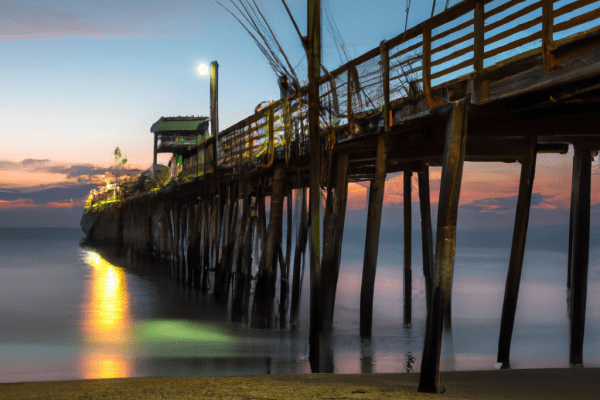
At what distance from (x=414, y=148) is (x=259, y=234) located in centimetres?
611

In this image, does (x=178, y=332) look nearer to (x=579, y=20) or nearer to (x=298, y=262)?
(x=298, y=262)

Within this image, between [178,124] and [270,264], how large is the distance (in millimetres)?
40292

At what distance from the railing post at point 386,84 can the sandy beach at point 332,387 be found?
10.7 feet

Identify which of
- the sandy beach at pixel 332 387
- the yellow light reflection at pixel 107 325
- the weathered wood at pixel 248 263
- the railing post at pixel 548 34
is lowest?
the yellow light reflection at pixel 107 325

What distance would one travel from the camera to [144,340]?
42.9ft

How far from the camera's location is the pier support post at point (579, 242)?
30.0 feet

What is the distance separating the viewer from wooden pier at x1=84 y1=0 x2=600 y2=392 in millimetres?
5824

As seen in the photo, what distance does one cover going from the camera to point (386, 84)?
8.28m

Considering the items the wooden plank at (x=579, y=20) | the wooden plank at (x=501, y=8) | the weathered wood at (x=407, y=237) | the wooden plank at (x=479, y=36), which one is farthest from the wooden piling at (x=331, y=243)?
the wooden plank at (x=579, y=20)

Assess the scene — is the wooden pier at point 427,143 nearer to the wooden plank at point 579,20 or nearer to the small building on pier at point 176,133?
the wooden plank at point 579,20

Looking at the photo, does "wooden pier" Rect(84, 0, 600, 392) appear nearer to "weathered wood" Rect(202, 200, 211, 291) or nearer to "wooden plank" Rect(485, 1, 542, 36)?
"wooden plank" Rect(485, 1, 542, 36)

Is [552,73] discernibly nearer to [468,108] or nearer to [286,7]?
[468,108]

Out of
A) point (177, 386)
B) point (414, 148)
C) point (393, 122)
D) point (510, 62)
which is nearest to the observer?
point (510, 62)

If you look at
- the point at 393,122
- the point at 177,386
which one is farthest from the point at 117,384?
the point at 393,122
